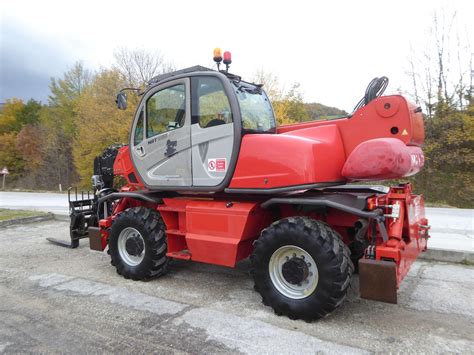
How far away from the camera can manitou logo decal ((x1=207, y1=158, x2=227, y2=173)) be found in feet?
14.6

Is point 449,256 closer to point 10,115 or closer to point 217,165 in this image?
point 217,165

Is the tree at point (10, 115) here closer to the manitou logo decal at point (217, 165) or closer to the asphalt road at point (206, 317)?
the asphalt road at point (206, 317)

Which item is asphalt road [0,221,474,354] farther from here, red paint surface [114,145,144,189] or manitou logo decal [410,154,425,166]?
manitou logo decal [410,154,425,166]

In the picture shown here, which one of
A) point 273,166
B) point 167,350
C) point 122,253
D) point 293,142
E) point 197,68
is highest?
point 197,68

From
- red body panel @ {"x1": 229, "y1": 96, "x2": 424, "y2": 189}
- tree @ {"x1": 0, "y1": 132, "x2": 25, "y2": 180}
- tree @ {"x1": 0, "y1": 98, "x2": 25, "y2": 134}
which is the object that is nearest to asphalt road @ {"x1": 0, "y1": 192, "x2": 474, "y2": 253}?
red body panel @ {"x1": 229, "y1": 96, "x2": 424, "y2": 189}

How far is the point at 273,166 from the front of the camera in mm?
4066

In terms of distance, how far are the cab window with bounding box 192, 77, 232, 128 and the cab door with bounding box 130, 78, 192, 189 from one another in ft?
0.41

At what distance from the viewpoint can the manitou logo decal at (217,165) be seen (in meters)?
4.46

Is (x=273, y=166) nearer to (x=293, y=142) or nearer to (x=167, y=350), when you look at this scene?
(x=293, y=142)

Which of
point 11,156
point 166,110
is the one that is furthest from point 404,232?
point 11,156

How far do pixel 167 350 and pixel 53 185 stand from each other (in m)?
34.5

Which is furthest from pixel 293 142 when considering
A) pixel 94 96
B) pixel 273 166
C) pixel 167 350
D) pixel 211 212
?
pixel 94 96

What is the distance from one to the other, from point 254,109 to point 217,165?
956mm

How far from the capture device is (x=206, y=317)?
391cm
